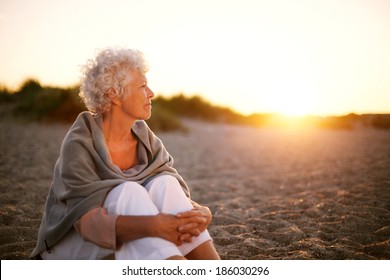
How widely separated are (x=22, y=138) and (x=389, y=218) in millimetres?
6361

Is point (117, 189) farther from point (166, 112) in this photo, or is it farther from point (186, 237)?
point (166, 112)

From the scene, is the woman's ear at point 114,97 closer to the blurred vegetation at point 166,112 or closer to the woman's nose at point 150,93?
the woman's nose at point 150,93

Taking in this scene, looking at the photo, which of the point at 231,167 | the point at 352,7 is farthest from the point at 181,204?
the point at 231,167

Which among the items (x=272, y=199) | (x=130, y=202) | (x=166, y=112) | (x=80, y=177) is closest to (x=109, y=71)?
(x=80, y=177)

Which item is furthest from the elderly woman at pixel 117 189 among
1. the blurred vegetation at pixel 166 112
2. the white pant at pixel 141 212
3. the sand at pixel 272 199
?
the blurred vegetation at pixel 166 112

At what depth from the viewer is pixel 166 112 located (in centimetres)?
1317

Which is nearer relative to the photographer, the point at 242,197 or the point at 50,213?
the point at 50,213

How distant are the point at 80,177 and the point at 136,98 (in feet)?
1.58

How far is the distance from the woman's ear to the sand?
3.58 ft

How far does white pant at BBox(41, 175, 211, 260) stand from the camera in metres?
1.59

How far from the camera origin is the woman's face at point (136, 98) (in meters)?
1.93

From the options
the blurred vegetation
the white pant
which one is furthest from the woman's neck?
the blurred vegetation
